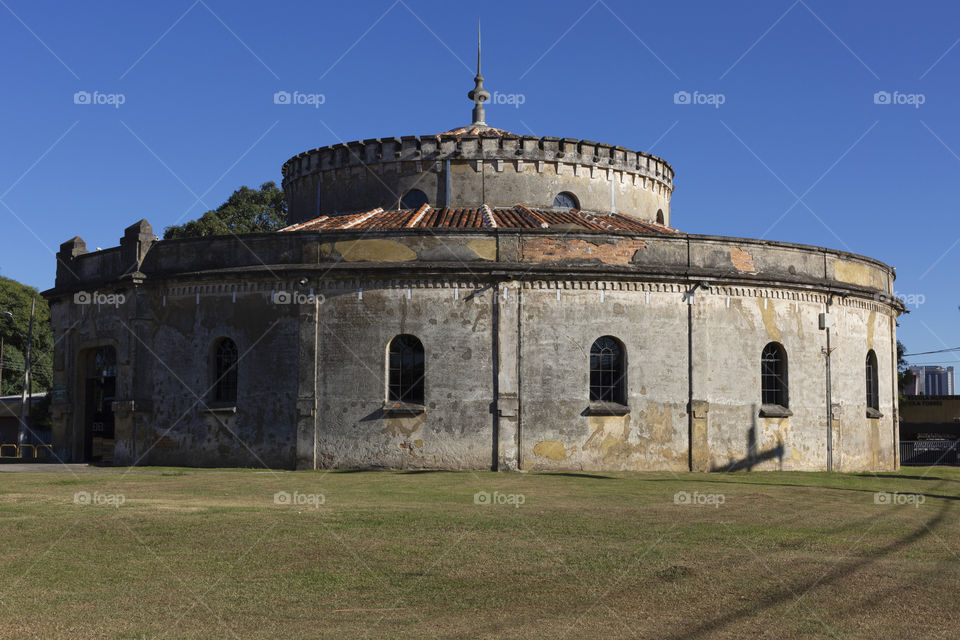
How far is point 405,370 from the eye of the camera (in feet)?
76.4

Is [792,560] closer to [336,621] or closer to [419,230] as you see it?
[336,621]

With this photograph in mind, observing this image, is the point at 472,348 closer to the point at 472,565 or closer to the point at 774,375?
the point at 774,375

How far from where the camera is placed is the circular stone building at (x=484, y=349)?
23000mm

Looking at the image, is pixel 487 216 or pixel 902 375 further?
pixel 902 375

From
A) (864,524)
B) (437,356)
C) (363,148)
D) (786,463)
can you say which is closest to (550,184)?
(363,148)

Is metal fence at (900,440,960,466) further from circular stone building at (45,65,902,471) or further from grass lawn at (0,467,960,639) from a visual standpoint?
grass lawn at (0,467,960,639)

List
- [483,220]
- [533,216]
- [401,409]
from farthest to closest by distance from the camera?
1. [533,216]
2. [483,220]
3. [401,409]

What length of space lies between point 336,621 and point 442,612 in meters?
0.87

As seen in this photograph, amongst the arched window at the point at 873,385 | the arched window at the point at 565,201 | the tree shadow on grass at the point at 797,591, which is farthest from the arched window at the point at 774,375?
the tree shadow on grass at the point at 797,591

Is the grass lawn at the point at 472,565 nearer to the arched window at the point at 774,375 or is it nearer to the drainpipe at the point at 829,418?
the arched window at the point at 774,375

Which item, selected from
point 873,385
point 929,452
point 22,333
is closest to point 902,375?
point 929,452

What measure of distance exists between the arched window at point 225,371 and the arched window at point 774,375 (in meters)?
13.4

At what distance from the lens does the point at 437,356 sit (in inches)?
909

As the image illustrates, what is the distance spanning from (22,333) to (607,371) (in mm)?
50923
